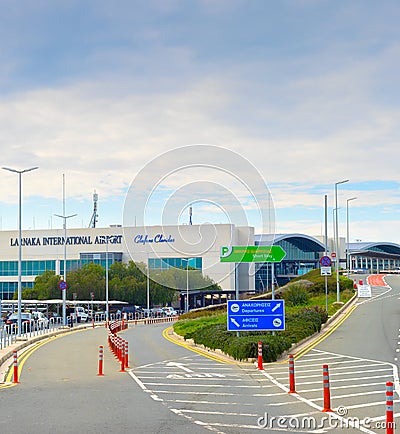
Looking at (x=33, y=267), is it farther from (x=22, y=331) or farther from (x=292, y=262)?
(x=22, y=331)

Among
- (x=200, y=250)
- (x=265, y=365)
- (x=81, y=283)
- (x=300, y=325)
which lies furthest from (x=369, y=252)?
(x=265, y=365)

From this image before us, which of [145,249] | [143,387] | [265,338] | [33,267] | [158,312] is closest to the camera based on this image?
[143,387]

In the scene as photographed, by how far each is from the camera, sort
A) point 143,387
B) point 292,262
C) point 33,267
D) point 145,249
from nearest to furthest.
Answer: point 143,387, point 145,249, point 33,267, point 292,262

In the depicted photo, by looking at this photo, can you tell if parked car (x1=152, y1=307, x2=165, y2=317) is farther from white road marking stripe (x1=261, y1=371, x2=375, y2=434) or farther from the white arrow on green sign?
white road marking stripe (x1=261, y1=371, x2=375, y2=434)

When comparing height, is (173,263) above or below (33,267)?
above

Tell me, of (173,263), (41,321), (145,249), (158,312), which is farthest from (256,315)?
(145,249)

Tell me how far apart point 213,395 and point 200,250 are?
285 feet

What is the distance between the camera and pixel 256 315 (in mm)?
26688

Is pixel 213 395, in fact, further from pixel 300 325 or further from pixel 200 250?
pixel 200 250

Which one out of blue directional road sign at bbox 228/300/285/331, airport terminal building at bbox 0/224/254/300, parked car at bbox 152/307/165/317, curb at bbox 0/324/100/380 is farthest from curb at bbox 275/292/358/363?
airport terminal building at bbox 0/224/254/300

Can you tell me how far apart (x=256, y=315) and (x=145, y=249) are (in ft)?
258

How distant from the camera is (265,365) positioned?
2286 cm

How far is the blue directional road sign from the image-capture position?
26.6 metres

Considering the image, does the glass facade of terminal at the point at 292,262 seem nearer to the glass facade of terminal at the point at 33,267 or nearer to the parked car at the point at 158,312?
the glass facade of terminal at the point at 33,267
